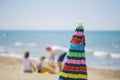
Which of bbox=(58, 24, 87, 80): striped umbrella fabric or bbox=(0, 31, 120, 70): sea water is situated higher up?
bbox=(58, 24, 87, 80): striped umbrella fabric

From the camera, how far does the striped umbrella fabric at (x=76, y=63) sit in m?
4.77

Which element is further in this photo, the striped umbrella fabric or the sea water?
the sea water

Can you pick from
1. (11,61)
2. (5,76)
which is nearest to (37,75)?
(5,76)

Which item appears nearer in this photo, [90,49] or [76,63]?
[76,63]

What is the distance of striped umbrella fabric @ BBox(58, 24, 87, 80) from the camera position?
4766 millimetres

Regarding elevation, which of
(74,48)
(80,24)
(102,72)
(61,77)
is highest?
(80,24)

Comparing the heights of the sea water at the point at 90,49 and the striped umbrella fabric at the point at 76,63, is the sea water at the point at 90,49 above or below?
below

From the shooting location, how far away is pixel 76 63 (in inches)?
188

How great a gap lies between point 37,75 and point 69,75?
372 centimetres

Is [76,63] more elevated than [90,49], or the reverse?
[76,63]

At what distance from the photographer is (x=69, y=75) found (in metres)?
4.79

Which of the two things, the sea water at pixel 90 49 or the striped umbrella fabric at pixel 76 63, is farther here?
the sea water at pixel 90 49

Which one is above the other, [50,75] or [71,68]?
[71,68]

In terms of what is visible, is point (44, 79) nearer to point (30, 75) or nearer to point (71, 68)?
point (30, 75)
